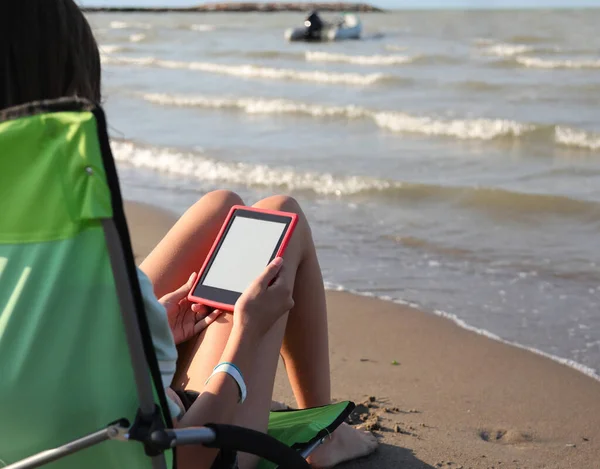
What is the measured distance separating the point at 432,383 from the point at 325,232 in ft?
8.64

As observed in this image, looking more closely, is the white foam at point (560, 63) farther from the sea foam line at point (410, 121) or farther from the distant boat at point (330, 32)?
the distant boat at point (330, 32)

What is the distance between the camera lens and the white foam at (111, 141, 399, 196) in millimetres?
7539

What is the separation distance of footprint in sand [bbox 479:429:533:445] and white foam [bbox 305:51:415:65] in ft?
58.4

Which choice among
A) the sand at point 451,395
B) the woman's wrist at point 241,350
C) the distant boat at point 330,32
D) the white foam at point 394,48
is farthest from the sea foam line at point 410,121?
the distant boat at point 330,32

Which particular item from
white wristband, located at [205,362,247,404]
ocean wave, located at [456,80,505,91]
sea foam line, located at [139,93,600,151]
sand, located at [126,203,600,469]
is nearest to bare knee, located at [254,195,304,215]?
white wristband, located at [205,362,247,404]

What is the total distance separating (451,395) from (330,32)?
2956 centimetres

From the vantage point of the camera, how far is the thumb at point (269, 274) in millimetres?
2023

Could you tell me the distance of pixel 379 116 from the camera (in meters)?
11.6

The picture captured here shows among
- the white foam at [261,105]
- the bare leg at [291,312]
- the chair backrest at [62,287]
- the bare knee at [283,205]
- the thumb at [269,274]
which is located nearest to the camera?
the chair backrest at [62,287]

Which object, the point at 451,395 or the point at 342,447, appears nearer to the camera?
the point at 342,447

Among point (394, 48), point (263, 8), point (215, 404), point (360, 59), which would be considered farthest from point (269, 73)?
point (263, 8)

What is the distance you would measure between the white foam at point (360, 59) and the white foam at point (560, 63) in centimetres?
293

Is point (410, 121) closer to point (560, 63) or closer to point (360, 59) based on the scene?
point (560, 63)

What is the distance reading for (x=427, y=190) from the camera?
7344 mm
